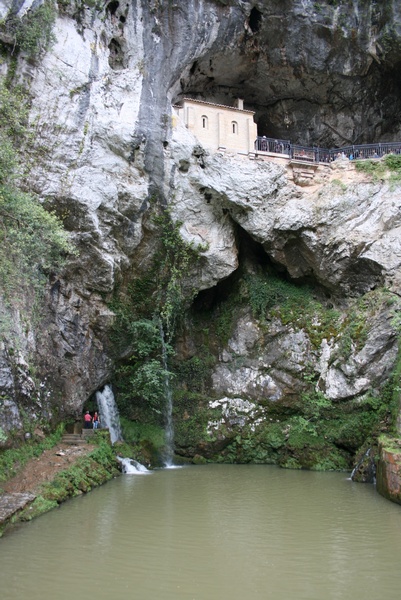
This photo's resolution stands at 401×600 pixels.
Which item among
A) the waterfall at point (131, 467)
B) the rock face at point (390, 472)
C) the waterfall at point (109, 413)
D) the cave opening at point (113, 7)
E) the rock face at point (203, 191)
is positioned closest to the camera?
the rock face at point (390, 472)

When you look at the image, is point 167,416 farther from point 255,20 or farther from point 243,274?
point 255,20

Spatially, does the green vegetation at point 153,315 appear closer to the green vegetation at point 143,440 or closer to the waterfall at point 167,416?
the waterfall at point 167,416

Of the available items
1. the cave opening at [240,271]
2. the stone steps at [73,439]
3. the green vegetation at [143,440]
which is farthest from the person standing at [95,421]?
the cave opening at [240,271]

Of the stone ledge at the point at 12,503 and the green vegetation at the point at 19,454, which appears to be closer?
the stone ledge at the point at 12,503

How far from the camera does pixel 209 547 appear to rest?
8.26 metres

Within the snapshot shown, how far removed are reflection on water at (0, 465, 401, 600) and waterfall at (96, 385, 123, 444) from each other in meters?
5.35

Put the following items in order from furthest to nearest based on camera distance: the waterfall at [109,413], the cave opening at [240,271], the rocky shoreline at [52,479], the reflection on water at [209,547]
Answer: the cave opening at [240,271] < the waterfall at [109,413] < the rocky shoreline at [52,479] < the reflection on water at [209,547]

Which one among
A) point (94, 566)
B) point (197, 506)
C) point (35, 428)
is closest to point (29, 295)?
point (35, 428)

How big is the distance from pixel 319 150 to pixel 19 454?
60.6ft

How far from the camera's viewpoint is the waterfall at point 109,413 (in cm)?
1841

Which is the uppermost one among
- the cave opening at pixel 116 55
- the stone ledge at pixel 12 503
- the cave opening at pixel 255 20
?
the cave opening at pixel 255 20

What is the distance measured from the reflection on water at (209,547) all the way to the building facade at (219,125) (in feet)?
45.8

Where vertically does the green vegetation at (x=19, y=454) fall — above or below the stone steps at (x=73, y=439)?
below

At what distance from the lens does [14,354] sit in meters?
13.1
